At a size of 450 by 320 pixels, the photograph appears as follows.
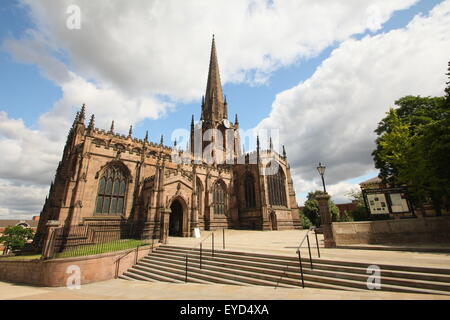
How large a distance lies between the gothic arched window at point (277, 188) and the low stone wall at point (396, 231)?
63.1ft

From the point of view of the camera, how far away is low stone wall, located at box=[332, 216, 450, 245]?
1040cm

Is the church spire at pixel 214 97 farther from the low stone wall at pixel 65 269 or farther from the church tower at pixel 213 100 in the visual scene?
the low stone wall at pixel 65 269

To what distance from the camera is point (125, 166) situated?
2075 centimetres

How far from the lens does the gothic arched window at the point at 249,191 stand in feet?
100

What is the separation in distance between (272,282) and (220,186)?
2330 cm

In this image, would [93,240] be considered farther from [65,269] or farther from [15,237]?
[15,237]

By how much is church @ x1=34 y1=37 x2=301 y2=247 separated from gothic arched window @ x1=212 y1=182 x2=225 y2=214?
14 cm

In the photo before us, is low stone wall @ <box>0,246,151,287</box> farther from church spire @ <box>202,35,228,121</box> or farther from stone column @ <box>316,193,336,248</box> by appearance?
church spire @ <box>202,35,228,121</box>

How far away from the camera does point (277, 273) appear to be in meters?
7.08

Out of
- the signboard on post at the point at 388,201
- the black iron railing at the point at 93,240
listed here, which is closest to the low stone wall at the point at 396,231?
the signboard on post at the point at 388,201

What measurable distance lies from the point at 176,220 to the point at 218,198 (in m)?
7.57

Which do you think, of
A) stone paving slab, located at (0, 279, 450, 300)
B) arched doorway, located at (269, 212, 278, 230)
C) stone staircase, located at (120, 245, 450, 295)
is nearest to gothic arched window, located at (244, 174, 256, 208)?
arched doorway, located at (269, 212, 278, 230)
